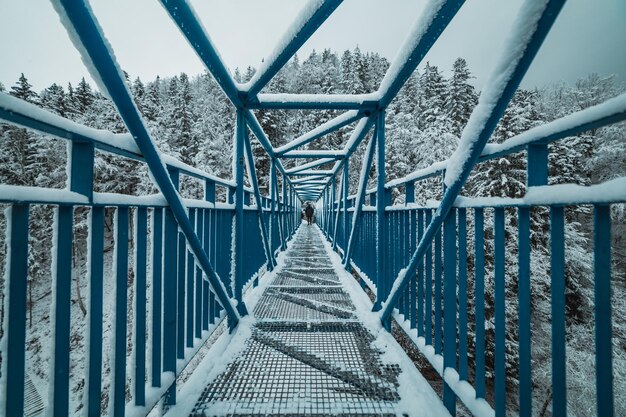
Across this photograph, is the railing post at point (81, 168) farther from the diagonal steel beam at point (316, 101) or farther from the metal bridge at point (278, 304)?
the diagonal steel beam at point (316, 101)

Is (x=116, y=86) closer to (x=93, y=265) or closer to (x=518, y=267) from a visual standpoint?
(x=93, y=265)

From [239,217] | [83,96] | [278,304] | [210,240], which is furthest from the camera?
[83,96]

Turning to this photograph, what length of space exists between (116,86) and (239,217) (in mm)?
1840

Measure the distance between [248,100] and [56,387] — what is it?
242 centimetres

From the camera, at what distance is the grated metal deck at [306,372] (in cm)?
165

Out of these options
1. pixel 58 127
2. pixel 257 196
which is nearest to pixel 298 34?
pixel 58 127

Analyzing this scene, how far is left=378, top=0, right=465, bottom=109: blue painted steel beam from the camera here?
65.8 inches

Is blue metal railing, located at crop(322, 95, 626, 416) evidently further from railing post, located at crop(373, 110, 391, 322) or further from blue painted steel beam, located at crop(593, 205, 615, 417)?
railing post, located at crop(373, 110, 391, 322)

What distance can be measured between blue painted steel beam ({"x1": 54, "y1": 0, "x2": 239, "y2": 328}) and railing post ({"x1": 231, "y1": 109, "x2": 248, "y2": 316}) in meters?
1.11

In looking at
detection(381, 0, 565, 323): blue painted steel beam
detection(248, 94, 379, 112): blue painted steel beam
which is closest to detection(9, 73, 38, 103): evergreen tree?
detection(248, 94, 379, 112): blue painted steel beam

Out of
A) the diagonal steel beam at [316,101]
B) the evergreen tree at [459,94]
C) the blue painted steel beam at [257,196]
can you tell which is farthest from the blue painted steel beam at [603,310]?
the evergreen tree at [459,94]

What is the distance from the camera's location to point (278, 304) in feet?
11.0

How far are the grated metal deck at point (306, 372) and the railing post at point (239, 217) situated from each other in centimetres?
33

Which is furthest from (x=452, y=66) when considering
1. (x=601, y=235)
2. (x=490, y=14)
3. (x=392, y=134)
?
(x=601, y=235)
